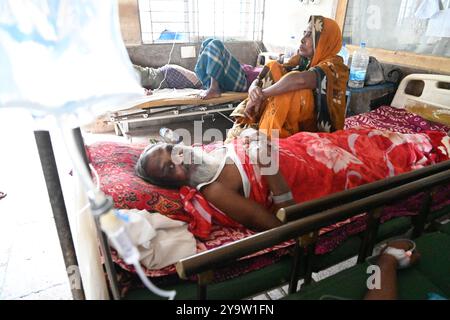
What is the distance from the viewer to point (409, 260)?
120cm

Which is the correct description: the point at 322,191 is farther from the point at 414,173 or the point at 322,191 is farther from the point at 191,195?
the point at 191,195

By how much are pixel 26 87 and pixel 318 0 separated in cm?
352

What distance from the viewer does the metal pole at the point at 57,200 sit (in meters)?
0.75

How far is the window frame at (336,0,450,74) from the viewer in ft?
7.94

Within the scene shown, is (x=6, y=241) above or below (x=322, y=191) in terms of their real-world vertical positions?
below

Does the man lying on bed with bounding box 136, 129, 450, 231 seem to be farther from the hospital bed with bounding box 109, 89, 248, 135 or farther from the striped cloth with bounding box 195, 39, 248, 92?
the striped cloth with bounding box 195, 39, 248, 92

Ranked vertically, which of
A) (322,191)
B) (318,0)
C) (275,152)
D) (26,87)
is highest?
(318,0)

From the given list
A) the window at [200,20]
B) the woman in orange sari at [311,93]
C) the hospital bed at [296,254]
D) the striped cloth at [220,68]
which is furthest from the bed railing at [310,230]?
the window at [200,20]

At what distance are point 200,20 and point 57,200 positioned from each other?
12.9 ft

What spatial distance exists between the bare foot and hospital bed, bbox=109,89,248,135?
37mm

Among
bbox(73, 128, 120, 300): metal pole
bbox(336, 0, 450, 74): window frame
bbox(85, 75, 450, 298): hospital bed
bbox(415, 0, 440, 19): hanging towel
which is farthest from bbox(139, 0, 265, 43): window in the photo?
bbox(73, 128, 120, 300): metal pole

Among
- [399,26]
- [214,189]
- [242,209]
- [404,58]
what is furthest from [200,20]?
[242,209]
